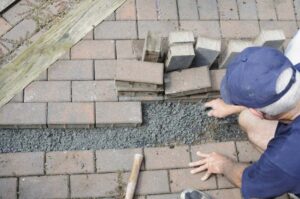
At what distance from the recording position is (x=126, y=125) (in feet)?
12.4

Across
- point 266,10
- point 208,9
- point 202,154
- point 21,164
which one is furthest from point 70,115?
point 266,10

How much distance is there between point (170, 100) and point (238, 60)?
1238 millimetres

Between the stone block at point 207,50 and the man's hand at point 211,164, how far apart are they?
73 centimetres

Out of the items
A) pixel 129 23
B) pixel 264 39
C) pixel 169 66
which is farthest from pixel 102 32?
pixel 264 39

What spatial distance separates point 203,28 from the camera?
4199 mm

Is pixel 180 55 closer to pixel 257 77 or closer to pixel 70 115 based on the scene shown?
pixel 70 115

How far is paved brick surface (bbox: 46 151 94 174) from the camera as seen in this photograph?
3555mm

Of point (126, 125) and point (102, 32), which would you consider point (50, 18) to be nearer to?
point (102, 32)

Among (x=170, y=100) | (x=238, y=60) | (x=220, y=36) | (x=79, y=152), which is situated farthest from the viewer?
(x=220, y=36)

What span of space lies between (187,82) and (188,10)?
760 mm

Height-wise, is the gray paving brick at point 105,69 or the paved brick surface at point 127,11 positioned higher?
the paved brick surface at point 127,11

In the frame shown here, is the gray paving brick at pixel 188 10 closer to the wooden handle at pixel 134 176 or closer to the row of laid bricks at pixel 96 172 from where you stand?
the row of laid bricks at pixel 96 172

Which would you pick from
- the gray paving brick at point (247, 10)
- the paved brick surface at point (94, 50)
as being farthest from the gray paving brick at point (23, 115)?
the gray paving brick at point (247, 10)

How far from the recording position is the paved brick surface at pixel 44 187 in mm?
3449
